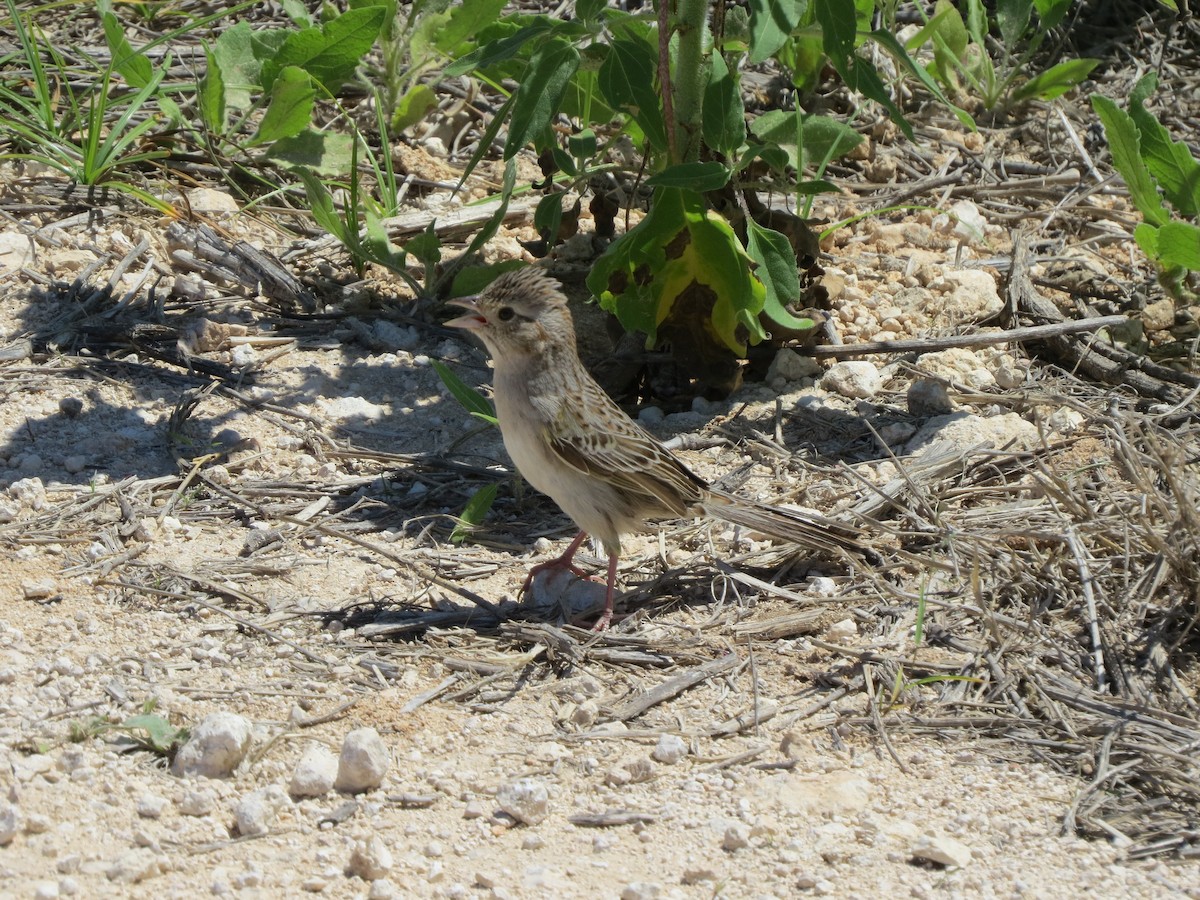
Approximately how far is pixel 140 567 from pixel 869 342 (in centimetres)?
378

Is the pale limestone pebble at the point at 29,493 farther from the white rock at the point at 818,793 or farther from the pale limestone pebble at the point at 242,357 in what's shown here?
the white rock at the point at 818,793

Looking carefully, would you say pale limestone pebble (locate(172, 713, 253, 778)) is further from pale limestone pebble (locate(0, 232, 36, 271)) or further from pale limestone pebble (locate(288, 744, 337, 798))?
pale limestone pebble (locate(0, 232, 36, 271))

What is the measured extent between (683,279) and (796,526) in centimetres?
157

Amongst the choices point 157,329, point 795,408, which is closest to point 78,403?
point 157,329

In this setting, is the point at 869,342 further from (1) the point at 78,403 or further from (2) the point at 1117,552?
(1) the point at 78,403

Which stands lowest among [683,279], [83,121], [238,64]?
[683,279]

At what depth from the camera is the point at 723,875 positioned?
351 cm

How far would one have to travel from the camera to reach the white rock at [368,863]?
3.43 m

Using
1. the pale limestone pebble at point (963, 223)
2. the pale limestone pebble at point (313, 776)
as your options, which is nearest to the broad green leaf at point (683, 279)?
the pale limestone pebble at point (963, 223)

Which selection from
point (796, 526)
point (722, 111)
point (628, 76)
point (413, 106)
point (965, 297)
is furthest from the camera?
point (413, 106)

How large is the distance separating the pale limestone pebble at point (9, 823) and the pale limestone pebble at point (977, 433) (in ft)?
13.1

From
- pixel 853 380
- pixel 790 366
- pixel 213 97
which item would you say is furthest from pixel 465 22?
pixel 853 380

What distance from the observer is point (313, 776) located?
376 centimetres

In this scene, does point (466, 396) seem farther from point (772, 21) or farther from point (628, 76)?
point (772, 21)
